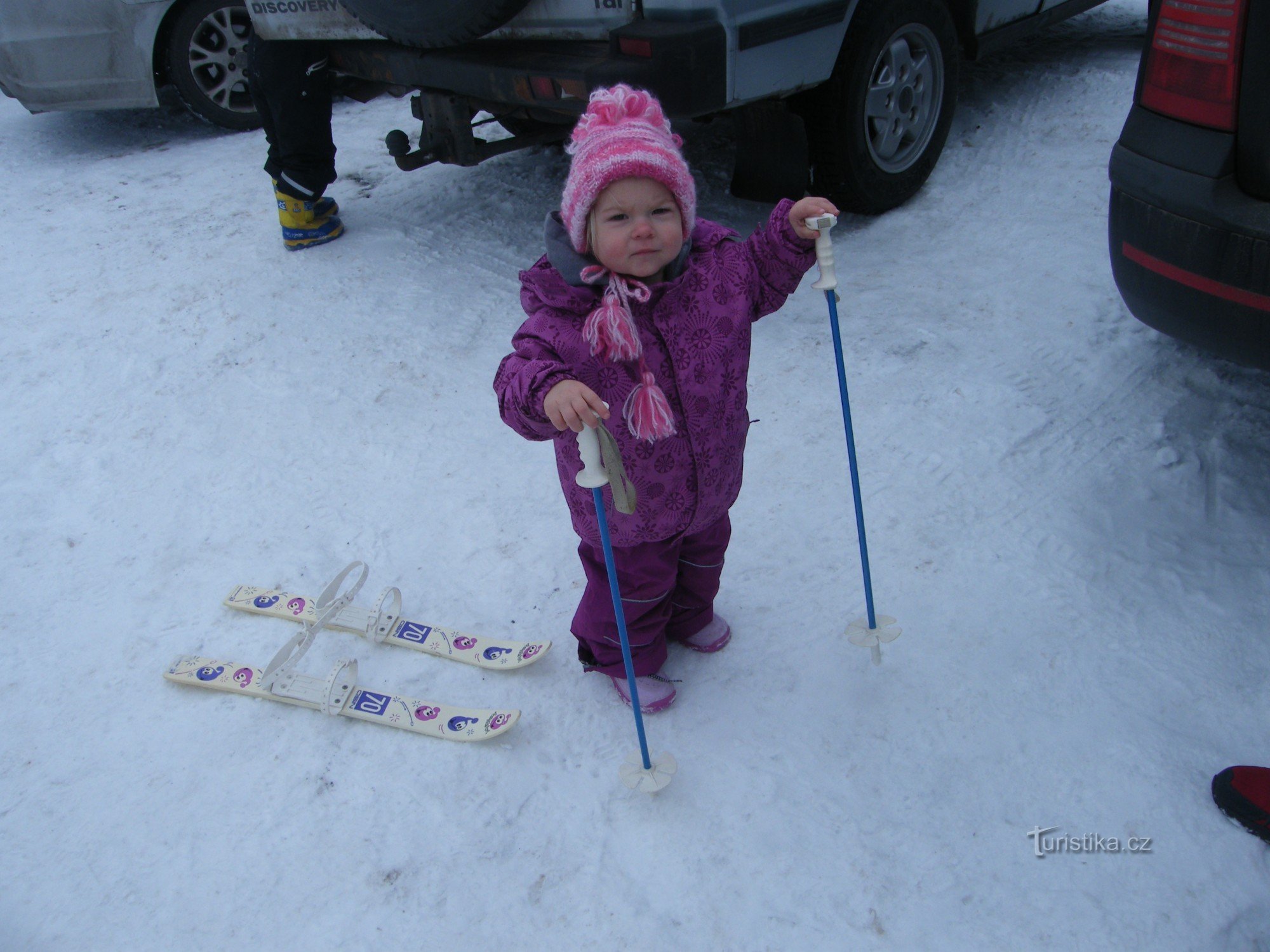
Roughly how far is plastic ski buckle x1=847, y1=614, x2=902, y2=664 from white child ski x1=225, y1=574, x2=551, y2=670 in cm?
77

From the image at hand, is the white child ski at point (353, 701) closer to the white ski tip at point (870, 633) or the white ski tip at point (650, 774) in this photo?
the white ski tip at point (650, 774)

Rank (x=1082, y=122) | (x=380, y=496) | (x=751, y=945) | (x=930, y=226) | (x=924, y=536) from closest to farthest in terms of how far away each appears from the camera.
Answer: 1. (x=751, y=945)
2. (x=924, y=536)
3. (x=380, y=496)
4. (x=930, y=226)
5. (x=1082, y=122)

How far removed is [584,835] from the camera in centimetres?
191

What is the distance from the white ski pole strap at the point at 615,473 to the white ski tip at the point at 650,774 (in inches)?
23.7

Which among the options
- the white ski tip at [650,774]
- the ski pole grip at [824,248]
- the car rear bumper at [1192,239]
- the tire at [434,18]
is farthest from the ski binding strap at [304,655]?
the car rear bumper at [1192,239]

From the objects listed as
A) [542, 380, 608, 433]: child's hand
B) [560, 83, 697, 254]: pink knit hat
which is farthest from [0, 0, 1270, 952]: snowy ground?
[560, 83, 697, 254]: pink knit hat

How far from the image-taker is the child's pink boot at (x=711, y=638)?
229cm

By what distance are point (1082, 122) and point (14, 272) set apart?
5.24 metres

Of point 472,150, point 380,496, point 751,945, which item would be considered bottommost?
point 751,945

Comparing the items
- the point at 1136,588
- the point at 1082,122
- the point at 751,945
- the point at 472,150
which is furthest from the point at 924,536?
the point at 1082,122

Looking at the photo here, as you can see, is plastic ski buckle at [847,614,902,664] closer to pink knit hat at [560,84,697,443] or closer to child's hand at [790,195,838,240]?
pink knit hat at [560,84,697,443]

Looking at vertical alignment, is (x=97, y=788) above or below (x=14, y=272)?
below

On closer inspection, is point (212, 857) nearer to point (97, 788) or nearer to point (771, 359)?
point (97, 788)

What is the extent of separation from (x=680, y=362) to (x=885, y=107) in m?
2.58
